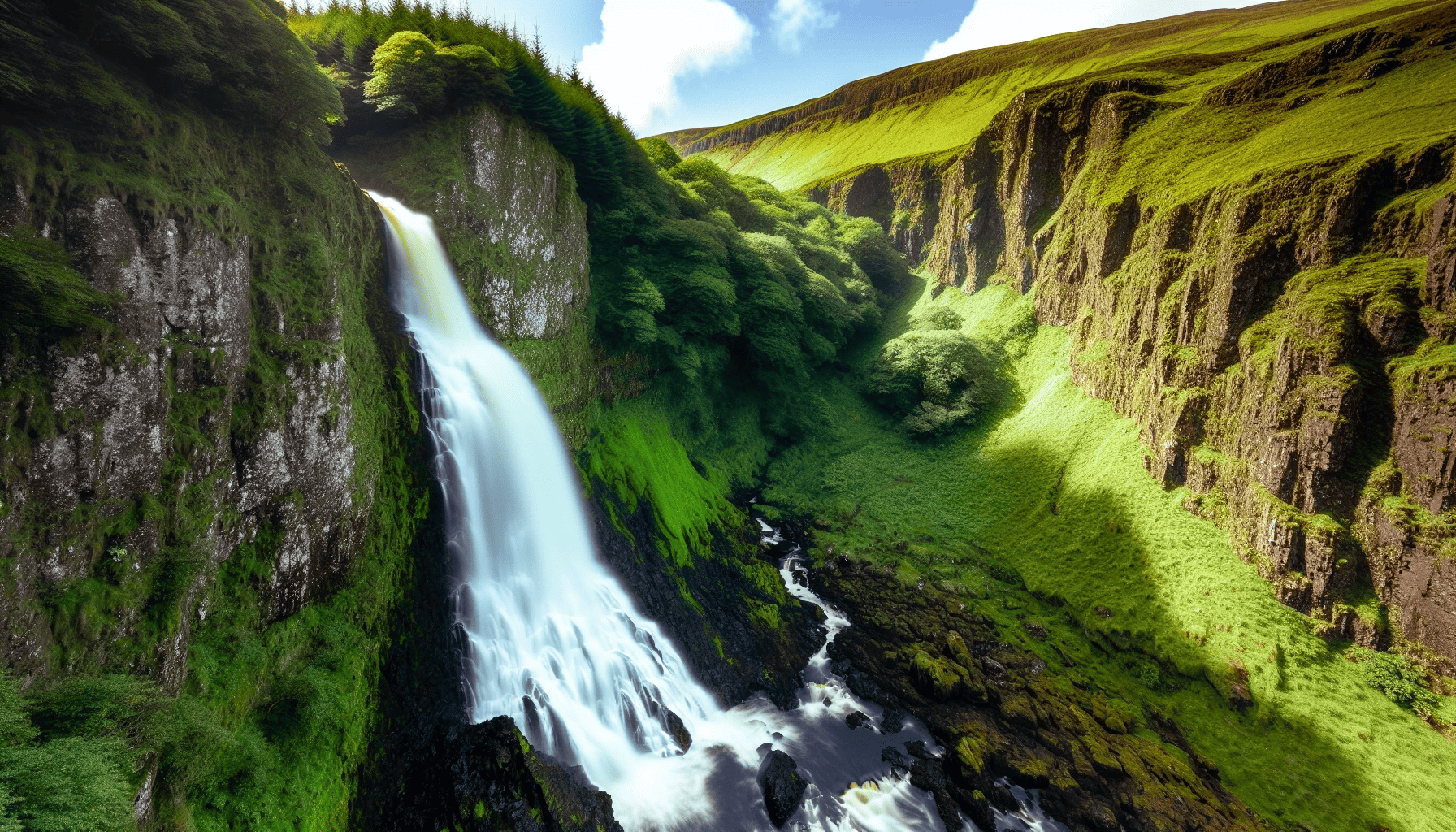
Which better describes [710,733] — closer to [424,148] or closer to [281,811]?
[281,811]

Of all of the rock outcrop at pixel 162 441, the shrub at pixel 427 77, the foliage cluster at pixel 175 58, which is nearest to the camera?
the rock outcrop at pixel 162 441

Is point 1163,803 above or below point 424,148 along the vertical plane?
below

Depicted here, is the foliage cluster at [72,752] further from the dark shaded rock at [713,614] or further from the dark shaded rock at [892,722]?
the dark shaded rock at [892,722]

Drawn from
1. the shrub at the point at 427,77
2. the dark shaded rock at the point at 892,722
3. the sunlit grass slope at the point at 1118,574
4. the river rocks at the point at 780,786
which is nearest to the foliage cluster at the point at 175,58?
the shrub at the point at 427,77

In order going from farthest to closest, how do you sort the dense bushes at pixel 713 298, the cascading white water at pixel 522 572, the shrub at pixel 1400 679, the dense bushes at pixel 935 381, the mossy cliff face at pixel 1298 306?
the dense bushes at pixel 935 381 → the dense bushes at pixel 713 298 → the mossy cliff face at pixel 1298 306 → the shrub at pixel 1400 679 → the cascading white water at pixel 522 572

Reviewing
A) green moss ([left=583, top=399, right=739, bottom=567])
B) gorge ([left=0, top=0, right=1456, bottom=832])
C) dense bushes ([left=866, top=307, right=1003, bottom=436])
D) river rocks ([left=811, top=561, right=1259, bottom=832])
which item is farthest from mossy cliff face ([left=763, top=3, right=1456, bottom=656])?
green moss ([left=583, top=399, right=739, bottom=567])

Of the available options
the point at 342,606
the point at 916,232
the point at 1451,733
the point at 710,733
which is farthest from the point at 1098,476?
the point at 916,232
